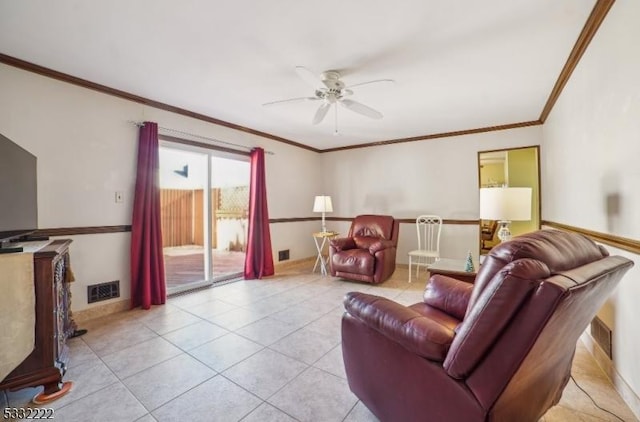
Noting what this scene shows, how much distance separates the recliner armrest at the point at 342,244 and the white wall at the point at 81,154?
2637 mm

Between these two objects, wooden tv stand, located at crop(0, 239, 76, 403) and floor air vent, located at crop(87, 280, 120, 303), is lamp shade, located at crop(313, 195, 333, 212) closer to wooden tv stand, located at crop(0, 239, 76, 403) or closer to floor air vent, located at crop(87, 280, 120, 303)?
floor air vent, located at crop(87, 280, 120, 303)

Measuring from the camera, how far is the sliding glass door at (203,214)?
13.1 feet

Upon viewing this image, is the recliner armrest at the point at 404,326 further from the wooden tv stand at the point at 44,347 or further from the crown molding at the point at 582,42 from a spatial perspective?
the crown molding at the point at 582,42

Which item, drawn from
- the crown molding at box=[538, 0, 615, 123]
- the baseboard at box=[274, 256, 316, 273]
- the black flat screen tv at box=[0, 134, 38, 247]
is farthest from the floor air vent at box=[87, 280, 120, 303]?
the crown molding at box=[538, 0, 615, 123]

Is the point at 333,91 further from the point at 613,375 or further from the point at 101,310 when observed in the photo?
the point at 101,310

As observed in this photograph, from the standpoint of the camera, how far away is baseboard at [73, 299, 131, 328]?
2.75 meters

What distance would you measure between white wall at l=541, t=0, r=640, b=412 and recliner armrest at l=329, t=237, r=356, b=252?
2.68 m

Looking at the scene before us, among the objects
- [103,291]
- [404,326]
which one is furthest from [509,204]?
[103,291]

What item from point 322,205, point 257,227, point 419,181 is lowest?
point 257,227

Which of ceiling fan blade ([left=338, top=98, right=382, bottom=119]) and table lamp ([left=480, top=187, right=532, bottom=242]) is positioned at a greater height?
ceiling fan blade ([left=338, top=98, right=382, bottom=119])

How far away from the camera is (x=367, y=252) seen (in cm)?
410

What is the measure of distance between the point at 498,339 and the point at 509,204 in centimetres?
186

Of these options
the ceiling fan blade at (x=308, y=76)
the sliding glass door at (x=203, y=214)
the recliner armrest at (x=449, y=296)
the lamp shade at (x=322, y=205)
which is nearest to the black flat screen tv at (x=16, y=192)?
the sliding glass door at (x=203, y=214)

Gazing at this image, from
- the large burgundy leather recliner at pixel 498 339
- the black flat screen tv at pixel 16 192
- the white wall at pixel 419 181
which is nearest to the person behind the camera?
the large burgundy leather recliner at pixel 498 339
